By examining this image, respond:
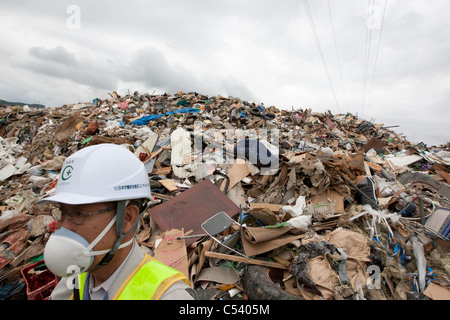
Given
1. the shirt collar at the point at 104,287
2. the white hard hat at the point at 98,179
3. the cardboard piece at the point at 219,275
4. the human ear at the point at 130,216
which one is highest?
the white hard hat at the point at 98,179

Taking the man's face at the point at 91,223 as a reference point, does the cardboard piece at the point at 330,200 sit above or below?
below

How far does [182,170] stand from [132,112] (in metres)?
6.29

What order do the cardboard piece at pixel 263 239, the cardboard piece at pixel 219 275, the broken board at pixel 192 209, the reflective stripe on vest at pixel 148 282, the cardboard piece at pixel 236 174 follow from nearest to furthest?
the reflective stripe on vest at pixel 148 282 < the cardboard piece at pixel 219 275 < the cardboard piece at pixel 263 239 < the broken board at pixel 192 209 < the cardboard piece at pixel 236 174

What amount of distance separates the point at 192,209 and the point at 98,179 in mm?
2799

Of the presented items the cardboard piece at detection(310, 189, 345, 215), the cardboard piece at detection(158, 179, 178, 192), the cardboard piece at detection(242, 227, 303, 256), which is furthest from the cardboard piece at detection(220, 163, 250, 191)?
the cardboard piece at detection(242, 227, 303, 256)

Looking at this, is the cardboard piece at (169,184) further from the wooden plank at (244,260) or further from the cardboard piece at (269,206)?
the wooden plank at (244,260)

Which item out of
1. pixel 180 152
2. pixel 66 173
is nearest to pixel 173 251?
pixel 66 173

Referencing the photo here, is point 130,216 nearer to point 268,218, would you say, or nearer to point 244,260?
point 244,260

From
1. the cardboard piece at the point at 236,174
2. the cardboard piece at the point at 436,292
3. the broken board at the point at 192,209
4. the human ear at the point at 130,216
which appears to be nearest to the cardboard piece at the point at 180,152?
the cardboard piece at the point at 236,174

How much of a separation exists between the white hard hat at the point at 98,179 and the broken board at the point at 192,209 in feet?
7.87

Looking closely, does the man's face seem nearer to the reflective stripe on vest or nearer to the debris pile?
the reflective stripe on vest

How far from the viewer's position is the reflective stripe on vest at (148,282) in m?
1.03

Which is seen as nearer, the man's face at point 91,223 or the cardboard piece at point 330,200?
the man's face at point 91,223

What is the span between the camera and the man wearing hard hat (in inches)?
44.1
